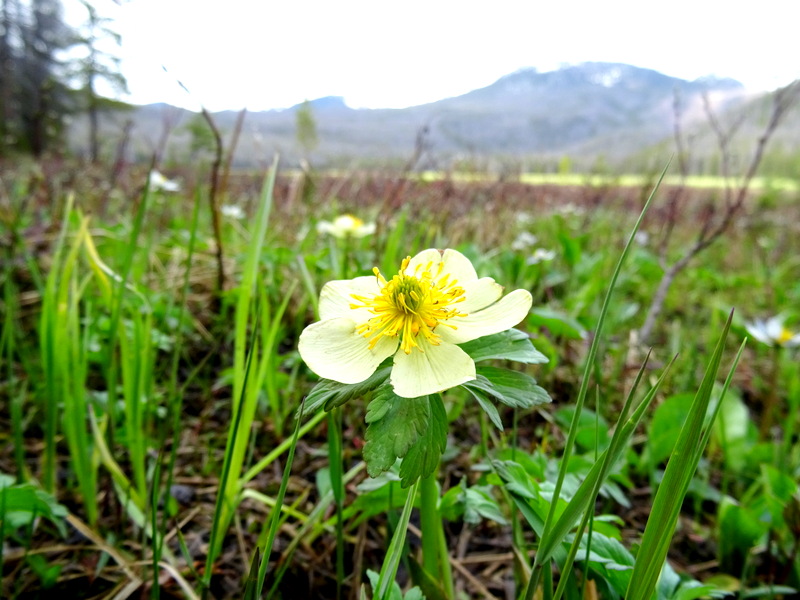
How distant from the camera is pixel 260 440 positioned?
4.33 feet

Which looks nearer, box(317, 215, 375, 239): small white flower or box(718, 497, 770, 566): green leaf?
box(718, 497, 770, 566): green leaf

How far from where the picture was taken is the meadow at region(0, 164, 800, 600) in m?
0.61

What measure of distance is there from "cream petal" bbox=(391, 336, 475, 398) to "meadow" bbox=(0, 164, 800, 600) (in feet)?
0.10

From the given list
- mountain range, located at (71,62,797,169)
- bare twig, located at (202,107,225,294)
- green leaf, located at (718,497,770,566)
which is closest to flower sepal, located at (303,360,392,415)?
green leaf, located at (718,497,770,566)

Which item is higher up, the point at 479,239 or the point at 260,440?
the point at 479,239

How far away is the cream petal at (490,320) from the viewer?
659 millimetres

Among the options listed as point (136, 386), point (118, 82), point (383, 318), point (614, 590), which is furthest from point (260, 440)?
point (118, 82)

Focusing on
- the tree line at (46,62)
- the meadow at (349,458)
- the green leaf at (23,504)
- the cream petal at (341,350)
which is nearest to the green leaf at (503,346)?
the meadow at (349,458)

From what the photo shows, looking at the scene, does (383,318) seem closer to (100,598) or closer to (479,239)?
(100,598)

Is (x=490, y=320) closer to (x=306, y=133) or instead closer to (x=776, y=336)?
(x=776, y=336)

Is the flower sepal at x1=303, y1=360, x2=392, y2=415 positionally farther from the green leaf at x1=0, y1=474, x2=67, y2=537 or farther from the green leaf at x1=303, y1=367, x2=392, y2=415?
the green leaf at x1=0, y1=474, x2=67, y2=537

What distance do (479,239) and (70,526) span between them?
7.35 feet

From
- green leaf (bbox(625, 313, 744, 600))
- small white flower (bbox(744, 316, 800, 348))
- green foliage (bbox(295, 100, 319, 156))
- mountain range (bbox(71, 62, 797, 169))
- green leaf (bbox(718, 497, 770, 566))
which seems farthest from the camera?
mountain range (bbox(71, 62, 797, 169))

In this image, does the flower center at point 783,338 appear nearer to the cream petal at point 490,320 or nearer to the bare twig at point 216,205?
the cream petal at point 490,320
